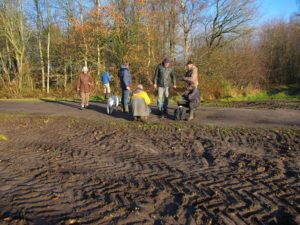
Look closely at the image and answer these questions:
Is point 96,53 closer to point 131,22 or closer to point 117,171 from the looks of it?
point 131,22

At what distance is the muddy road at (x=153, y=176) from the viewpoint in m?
4.26

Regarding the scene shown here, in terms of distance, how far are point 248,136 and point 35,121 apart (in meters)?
7.60

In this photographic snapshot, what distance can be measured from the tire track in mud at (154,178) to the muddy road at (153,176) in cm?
1

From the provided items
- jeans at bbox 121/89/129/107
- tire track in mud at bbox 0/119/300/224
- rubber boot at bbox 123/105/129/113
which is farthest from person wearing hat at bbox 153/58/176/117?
tire track in mud at bbox 0/119/300/224

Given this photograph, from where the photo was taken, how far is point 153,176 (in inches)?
227

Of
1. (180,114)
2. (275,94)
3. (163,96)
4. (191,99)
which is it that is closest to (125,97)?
(163,96)

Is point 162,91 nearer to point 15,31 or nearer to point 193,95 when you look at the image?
point 193,95

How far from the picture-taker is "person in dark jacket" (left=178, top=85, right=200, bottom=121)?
1059 cm

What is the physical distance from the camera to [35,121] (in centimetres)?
1172

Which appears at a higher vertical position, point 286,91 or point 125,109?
point 286,91

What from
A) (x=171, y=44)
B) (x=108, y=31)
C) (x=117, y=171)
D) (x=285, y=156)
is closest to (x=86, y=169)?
(x=117, y=171)

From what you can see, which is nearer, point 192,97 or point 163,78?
point 192,97

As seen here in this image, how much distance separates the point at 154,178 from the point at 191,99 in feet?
17.6

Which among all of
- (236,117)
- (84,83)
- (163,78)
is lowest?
(236,117)
